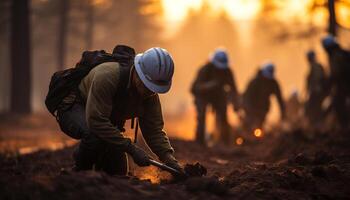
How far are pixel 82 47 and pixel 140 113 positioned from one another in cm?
4087

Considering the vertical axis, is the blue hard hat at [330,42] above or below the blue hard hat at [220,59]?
above

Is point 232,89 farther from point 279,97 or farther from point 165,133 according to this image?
point 165,133

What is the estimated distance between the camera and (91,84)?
5641 millimetres

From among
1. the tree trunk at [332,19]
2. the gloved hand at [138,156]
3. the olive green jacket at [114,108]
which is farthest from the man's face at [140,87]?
the tree trunk at [332,19]

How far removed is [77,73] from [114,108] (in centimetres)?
53

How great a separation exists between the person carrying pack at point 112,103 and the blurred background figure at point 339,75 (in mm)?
7985

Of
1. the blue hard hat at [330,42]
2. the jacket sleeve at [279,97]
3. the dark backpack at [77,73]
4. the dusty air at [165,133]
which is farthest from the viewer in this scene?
the jacket sleeve at [279,97]

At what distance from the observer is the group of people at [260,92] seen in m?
12.1

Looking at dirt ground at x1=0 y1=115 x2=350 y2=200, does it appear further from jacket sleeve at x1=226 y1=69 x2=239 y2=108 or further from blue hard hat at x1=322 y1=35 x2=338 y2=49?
blue hard hat at x1=322 y1=35 x2=338 y2=49

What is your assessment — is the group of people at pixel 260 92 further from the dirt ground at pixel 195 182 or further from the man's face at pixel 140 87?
the man's face at pixel 140 87

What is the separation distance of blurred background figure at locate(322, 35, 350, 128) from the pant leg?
329 centimetres

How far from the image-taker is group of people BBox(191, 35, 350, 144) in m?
12.1

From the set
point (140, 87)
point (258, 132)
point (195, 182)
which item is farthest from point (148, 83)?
point (258, 132)

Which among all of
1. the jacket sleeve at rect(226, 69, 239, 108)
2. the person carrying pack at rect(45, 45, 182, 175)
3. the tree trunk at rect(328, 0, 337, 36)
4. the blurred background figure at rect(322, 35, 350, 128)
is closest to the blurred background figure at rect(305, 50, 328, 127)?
the blurred background figure at rect(322, 35, 350, 128)
